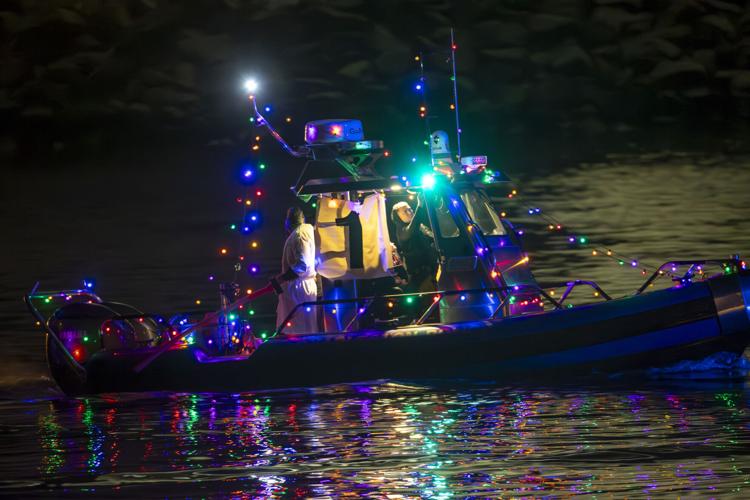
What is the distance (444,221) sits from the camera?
48.9ft

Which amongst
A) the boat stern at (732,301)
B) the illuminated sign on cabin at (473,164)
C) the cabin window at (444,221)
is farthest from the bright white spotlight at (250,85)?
the boat stern at (732,301)

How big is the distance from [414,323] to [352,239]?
0.95m

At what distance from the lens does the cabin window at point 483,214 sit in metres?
15.1

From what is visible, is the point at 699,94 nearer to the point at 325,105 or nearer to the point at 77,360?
the point at 325,105

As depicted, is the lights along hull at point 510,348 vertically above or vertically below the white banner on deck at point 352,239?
below

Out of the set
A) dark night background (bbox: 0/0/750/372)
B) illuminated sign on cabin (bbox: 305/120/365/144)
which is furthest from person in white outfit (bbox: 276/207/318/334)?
dark night background (bbox: 0/0/750/372)

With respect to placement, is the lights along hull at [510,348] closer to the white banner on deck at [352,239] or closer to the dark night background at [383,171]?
the dark night background at [383,171]

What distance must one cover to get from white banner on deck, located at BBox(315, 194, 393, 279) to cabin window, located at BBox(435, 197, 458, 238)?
503 millimetres

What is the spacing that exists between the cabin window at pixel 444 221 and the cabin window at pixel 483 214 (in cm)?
29

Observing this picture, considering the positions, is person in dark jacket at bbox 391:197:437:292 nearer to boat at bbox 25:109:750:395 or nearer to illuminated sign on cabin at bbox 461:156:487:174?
boat at bbox 25:109:750:395

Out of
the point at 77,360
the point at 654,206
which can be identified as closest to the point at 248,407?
the point at 77,360

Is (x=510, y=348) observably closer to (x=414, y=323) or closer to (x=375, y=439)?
(x=414, y=323)

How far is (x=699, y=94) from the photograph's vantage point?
5578 centimetres

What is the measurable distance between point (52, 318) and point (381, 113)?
37.6 m
